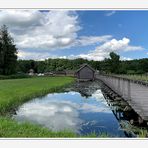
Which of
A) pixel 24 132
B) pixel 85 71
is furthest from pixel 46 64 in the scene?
pixel 85 71

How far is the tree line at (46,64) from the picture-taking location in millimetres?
13977

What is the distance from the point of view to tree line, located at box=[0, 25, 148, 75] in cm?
1398

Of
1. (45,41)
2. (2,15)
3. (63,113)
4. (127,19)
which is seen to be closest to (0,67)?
(63,113)

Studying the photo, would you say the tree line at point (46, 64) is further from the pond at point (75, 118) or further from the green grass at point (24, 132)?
the green grass at point (24, 132)

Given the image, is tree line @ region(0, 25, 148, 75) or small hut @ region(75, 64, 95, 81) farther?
small hut @ region(75, 64, 95, 81)

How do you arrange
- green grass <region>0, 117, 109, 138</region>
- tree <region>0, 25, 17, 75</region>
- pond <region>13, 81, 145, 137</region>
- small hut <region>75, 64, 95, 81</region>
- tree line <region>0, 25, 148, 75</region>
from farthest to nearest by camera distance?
tree <region>0, 25, 17, 75</region>
small hut <region>75, 64, 95, 81</region>
tree line <region>0, 25, 148, 75</region>
pond <region>13, 81, 145, 137</region>
green grass <region>0, 117, 109, 138</region>

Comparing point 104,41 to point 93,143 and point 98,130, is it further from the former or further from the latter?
point 93,143

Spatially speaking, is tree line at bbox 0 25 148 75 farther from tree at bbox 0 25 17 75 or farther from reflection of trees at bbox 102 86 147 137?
reflection of trees at bbox 102 86 147 137

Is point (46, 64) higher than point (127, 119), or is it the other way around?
point (46, 64)

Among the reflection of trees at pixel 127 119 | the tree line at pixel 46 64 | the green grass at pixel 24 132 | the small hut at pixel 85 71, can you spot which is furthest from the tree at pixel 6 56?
the green grass at pixel 24 132

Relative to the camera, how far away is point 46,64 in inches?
572

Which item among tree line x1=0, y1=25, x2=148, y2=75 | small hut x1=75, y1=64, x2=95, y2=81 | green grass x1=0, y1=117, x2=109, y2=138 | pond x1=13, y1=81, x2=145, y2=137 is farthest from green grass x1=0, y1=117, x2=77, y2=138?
small hut x1=75, y1=64, x2=95, y2=81

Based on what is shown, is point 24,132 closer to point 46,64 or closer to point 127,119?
point 46,64

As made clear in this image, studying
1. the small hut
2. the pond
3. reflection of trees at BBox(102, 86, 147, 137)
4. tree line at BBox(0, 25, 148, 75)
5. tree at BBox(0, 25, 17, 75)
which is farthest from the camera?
tree at BBox(0, 25, 17, 75)
